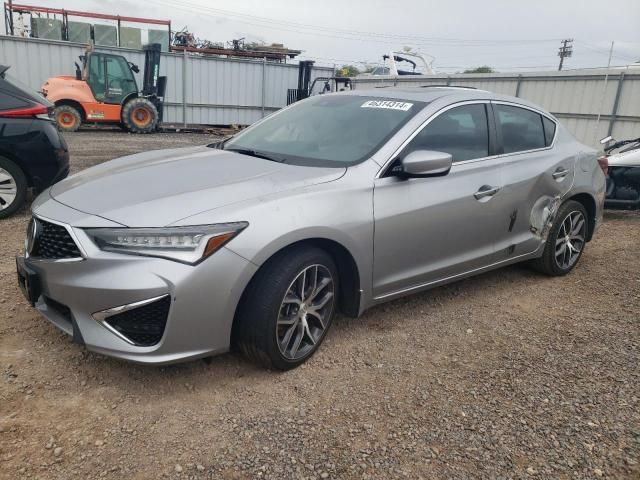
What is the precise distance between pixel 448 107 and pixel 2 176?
443cm

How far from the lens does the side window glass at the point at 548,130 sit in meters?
4.50

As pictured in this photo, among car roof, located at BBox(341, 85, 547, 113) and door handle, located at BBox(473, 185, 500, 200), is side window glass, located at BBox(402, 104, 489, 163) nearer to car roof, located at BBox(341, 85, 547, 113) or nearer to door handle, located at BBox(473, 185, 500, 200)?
car roof, located at BBox(341, 85, 547, 113)

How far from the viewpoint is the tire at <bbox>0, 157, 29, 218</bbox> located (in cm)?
532

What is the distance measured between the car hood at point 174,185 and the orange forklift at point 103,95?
1311cm

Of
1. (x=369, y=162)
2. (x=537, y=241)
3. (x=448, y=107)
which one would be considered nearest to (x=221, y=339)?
(x=369, y=162)

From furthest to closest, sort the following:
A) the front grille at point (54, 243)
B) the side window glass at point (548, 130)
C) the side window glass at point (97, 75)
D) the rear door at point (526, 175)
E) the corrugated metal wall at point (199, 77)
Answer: the corrugated metal wall at point (199, 77) → the side window glass at point (97, 75) → the side window glass at point (548, 130) → the rear door at point (526, 175) → the front grille at point (54, 243)

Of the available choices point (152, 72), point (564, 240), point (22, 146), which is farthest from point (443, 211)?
point (152, 72)

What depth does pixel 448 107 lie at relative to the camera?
12.1 feet

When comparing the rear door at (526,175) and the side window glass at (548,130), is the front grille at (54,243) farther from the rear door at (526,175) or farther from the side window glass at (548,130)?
the side window glass at (548,130)

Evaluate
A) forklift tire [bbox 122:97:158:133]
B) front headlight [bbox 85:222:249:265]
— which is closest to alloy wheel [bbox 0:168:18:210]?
front headlight [bbox 85:222:249:265]

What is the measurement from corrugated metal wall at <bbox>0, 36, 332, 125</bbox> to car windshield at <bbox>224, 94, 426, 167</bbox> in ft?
52.1

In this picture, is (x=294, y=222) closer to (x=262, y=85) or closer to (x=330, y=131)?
(x=330, y=131)

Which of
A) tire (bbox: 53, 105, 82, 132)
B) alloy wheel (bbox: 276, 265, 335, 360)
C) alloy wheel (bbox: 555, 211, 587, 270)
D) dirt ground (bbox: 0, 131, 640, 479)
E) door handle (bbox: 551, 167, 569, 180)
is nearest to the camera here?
dirt ground (bbox: 0, 131, 640, 479)

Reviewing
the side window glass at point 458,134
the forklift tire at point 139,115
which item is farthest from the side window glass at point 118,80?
the side window glass at point 458,134
